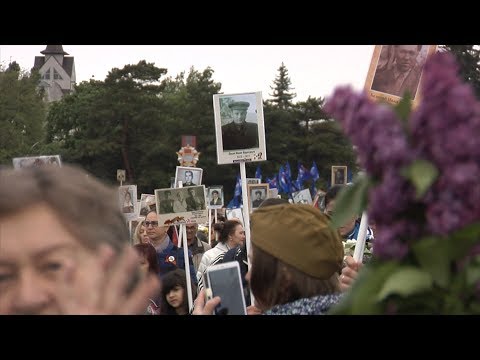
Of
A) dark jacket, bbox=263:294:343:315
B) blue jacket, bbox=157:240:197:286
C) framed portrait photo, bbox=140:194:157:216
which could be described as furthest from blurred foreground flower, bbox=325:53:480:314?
framed portrait photo, bbox=140:194:157:216

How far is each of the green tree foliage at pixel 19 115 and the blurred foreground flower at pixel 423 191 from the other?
62594mm

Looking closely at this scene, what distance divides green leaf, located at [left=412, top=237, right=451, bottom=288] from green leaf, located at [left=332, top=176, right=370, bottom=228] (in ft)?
0.50

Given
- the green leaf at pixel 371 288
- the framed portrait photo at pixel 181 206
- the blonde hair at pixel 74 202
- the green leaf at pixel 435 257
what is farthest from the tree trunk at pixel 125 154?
the green leaf at pixel 435 257

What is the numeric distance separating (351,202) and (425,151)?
0.23m

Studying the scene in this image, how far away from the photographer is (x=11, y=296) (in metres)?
1.74

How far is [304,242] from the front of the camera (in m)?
3.18

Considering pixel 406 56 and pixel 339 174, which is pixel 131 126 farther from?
pixel 406 56

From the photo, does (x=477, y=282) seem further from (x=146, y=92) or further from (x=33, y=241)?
(x=146, y=92)

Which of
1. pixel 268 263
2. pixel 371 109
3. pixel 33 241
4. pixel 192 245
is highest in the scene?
pixel 371 109

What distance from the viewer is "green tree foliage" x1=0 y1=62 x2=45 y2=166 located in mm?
63625

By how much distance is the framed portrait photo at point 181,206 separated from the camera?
11016mm

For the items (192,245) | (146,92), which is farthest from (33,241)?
(146,92)

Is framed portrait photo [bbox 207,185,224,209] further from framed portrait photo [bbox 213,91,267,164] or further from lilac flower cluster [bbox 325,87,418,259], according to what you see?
lilac flower cluster [bbox 325,87,418,259]

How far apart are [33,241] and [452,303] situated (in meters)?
0.81
